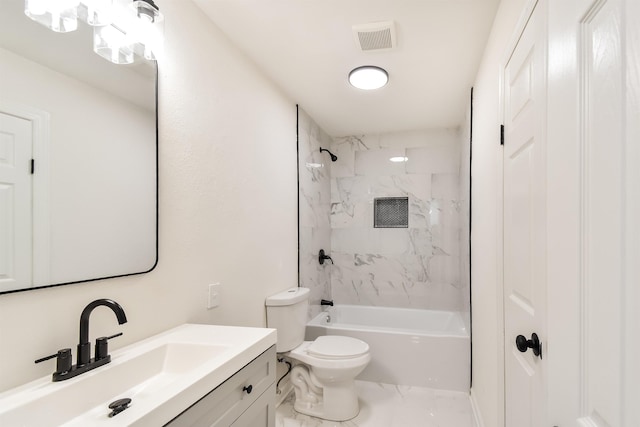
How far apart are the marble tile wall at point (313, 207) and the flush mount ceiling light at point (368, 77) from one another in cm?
80

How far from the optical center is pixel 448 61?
224 centimetres

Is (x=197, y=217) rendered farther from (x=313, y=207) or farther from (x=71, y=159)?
(x=313, y=207)

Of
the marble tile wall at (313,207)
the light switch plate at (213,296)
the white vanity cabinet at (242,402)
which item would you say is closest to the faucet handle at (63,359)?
the white vanity cabinet at (242,402)

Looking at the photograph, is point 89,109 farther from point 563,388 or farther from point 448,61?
point 448,61

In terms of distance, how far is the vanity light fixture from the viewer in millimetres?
1066

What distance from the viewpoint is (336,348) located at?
2.46 m

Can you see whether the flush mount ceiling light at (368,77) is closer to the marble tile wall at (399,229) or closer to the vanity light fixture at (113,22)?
the vanity light fixture at (113,22)

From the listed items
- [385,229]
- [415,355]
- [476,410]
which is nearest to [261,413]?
[476,410]

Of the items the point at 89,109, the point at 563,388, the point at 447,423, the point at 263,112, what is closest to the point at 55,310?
the point at 89,109

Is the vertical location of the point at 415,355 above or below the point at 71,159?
below

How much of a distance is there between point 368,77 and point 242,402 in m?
2.10

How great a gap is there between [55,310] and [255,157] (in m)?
1.45

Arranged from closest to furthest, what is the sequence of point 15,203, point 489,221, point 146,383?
1. point 15,203
2. point 146,383
3. point 489,221

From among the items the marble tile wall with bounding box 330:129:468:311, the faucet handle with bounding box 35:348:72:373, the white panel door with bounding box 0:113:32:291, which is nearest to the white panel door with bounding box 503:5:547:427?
the faucet handle with bounding box 35:348:72:373
